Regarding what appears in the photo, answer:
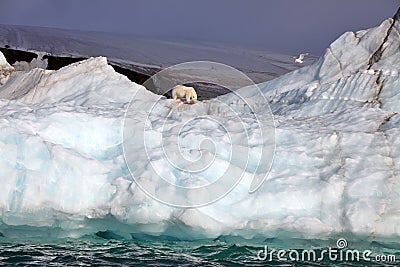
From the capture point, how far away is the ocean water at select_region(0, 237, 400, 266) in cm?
703

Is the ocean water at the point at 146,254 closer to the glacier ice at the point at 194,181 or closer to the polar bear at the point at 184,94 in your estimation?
the glacier ice at the point at 194,181

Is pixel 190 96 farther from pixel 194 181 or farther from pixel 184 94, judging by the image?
pixel 194 181

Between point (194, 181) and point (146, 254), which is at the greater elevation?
point (194, 181)

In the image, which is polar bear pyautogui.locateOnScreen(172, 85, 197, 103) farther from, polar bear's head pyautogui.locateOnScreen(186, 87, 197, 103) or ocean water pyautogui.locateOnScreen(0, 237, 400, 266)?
ocean water pyautogui.locateOnScreen(0, 237, 400, 266)

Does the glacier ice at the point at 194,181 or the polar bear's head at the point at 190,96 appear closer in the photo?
the glacier ice at the point at 194,181

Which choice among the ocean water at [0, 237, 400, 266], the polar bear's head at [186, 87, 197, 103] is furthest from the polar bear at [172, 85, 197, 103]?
the ocean water at [0, 237, 400, 266]

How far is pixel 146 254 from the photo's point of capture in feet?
24.5

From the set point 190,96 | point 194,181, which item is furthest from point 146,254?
point 190,96

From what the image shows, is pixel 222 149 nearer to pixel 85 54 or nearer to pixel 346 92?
pixel 346 92

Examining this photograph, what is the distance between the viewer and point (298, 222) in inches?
314

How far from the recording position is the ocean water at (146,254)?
7.03 metres

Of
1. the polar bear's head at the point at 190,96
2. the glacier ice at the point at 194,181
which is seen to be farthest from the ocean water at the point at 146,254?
the polar bear's head at the point at 190,96

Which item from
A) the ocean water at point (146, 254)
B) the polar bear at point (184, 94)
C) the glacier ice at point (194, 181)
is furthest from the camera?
the polar bear at point (184, 94)

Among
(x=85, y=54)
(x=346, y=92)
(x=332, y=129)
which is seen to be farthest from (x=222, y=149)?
(x=85, y=54)
